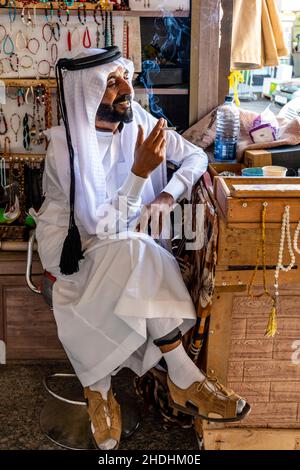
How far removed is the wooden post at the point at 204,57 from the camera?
2.59 meters

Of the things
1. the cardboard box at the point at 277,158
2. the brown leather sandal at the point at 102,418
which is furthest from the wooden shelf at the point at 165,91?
the brown leather sandal at the point at 102,418

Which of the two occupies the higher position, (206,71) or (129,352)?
(206,71)

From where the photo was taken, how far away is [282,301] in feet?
6.56

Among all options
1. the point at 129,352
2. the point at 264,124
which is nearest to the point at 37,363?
the point at 129,352

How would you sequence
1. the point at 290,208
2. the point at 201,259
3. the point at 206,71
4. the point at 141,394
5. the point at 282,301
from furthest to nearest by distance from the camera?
1. the point at 206,71
2. the point at 141,394
3. the point at 201,259
4. the point at 282,301
5. the point at 290,208

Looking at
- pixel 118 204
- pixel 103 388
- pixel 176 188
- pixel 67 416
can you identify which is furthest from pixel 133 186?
pixel 67 416

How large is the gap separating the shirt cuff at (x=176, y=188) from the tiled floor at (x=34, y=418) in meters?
0.91

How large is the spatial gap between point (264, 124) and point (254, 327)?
1.00m

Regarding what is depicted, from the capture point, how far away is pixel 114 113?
221cm

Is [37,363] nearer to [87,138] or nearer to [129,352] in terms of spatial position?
[129,352]

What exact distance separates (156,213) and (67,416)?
91 cm

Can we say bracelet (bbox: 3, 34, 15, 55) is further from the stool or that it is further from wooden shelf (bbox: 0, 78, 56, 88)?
the stool

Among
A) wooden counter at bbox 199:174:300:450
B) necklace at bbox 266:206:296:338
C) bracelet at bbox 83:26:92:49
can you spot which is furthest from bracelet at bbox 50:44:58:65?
necklace at bbox 266:206:296:338

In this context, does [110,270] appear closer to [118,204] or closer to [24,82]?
[118,204]
